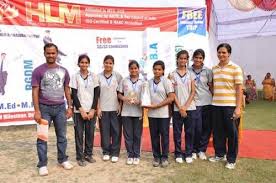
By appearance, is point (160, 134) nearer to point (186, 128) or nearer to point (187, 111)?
point (186, 128)

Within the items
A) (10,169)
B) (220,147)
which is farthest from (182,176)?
(10,169)

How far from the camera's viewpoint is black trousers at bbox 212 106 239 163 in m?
4.43

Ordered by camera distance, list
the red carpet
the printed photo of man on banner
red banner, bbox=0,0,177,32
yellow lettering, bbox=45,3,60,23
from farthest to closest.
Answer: the printed photo of man on banner → yellow lettering, bbox=45,3,60,23 → red banner, bbox=0,0,177,32 → the red carpet

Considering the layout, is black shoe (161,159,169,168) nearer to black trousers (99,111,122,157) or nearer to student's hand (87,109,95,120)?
black trousers (99,111,122,157)

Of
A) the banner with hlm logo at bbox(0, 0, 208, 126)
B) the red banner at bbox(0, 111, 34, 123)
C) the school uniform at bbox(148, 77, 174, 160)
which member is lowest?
the red banner at bbox(0, 111, 34, 123)

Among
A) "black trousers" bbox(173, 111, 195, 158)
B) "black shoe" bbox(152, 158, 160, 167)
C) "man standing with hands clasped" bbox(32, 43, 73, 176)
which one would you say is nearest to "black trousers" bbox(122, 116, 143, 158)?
"black shoe" bbox(152, 158, 160, 167)

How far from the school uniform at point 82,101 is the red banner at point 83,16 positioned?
311 centimetres

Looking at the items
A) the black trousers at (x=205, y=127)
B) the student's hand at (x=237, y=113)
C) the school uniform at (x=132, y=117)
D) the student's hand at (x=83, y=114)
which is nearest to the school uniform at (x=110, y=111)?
the school uniform at (x=132, y=117)

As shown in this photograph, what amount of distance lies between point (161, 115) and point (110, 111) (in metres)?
0.72

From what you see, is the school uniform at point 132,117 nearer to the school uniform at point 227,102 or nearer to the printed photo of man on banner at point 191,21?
the school uniform at point 227,102

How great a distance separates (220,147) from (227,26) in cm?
938

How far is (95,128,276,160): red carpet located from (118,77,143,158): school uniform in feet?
2.74

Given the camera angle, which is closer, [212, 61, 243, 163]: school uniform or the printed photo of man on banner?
[212, 61, 243, 163]: school uniform

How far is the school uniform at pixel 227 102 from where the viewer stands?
14.3 feet
